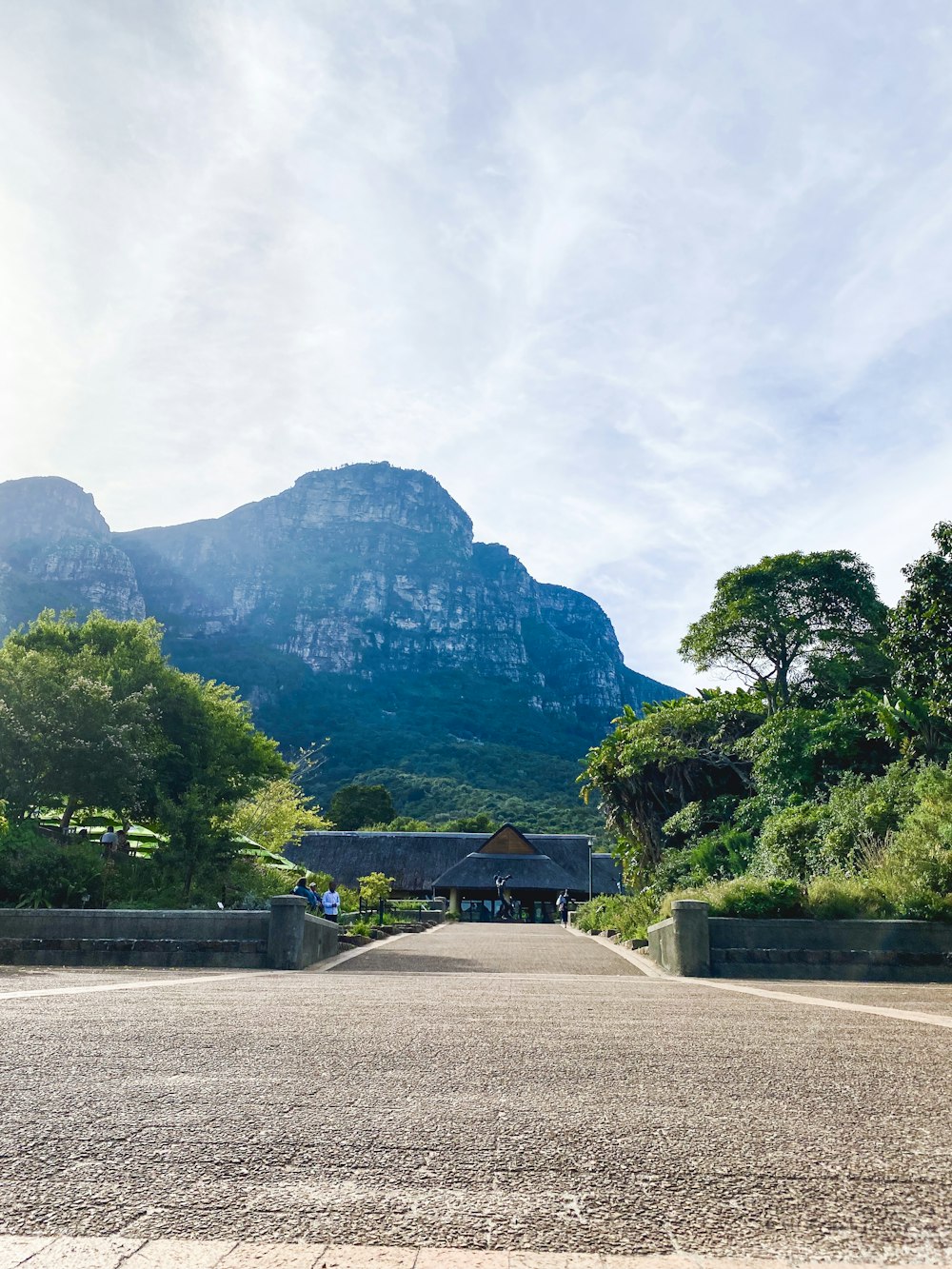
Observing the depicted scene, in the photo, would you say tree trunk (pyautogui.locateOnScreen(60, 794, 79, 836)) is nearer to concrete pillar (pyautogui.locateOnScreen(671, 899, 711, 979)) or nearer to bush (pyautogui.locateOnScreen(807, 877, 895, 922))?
concrete pillar (pyautogui.locateOnScreen(671, 899, 711, 979))

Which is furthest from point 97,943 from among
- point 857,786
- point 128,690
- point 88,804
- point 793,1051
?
point 857,786

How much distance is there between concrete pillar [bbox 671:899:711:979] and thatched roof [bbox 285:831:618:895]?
155 feet

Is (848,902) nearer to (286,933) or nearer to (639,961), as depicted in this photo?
(639,961)

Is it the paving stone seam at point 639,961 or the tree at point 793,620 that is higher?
the tree at point 793,620

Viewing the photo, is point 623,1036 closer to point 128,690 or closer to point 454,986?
point 454,986

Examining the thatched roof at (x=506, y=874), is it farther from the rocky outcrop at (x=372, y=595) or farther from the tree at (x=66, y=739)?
the rocky outcrop at (x=372, y=595)

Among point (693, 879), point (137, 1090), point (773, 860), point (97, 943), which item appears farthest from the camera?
point (693, 879)

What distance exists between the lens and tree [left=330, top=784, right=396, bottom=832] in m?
88.2

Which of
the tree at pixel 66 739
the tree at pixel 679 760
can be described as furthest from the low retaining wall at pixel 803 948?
the tree at pixel 66 739

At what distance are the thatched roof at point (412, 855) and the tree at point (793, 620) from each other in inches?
1345

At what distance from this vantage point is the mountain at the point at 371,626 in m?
106

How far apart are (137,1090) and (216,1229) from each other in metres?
1.79

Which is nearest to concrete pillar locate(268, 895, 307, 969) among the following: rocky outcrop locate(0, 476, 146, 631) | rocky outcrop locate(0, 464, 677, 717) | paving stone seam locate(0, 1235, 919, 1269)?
paving stone seam locate(0, 1235, 919, 1269)

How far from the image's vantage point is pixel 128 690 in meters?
22.9
